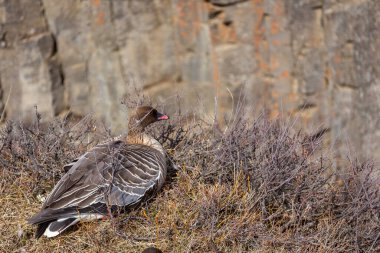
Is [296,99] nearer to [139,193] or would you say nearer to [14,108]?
[14,108]

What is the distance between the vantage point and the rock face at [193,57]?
8812 mm

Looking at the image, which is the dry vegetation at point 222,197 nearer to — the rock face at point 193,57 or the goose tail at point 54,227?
the goose tail at point 54,227

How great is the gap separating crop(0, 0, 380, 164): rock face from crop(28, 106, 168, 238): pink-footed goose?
3.45m

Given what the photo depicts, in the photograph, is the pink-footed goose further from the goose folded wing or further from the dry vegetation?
the dry vegetation

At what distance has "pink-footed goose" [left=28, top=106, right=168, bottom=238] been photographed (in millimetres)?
5090

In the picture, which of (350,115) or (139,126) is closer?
(139,126)

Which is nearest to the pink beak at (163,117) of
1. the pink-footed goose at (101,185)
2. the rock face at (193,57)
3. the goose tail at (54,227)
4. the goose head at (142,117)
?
the goose head at (142,117)

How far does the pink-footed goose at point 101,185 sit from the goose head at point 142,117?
0.75ft

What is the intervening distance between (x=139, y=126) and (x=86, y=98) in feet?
15.2

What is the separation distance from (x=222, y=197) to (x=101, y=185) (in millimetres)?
842

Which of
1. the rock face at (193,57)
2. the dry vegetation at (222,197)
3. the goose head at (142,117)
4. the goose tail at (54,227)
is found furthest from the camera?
the rock face at (193,57)

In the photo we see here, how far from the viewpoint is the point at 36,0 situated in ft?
32.5

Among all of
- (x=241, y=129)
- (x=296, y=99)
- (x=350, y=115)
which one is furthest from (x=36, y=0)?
(x=241, y=129)

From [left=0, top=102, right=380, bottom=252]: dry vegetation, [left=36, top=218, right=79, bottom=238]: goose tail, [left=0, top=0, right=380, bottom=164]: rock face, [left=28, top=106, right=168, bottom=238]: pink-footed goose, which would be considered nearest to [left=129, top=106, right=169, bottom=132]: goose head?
[left=28, top=106, right=168, bottom=238]: pink-footed goose
